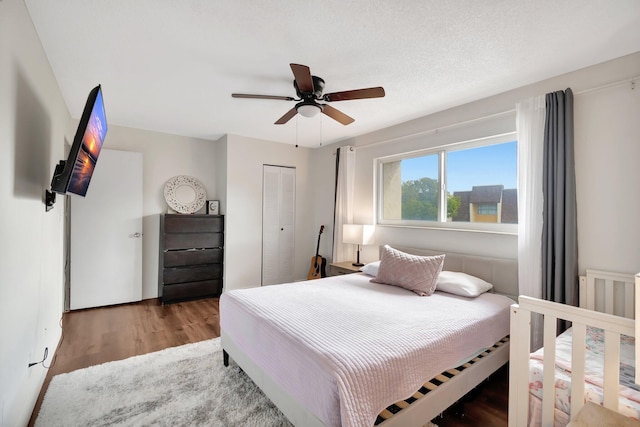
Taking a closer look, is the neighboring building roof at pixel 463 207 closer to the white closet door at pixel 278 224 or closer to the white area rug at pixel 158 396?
the white area rug at pixel 158 396

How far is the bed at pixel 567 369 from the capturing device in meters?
1.19

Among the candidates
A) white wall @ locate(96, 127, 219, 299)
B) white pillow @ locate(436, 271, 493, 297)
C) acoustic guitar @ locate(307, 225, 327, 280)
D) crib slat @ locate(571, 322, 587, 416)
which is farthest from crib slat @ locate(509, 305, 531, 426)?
white wall @ locate(96, 127, 219, 299)

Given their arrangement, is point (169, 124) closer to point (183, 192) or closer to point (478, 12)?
point (183, 192)

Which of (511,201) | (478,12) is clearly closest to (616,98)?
(511,201)

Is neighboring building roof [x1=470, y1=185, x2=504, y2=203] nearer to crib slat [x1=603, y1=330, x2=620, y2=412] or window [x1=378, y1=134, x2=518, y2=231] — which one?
window [x1=378, y1=134, x2=518, y2=231]

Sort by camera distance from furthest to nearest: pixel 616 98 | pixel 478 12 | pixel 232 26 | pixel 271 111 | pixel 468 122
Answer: pixel 271 111 → pixel 468 122 → pixel 616 98 → pixel 232 26 → pixel 478 12

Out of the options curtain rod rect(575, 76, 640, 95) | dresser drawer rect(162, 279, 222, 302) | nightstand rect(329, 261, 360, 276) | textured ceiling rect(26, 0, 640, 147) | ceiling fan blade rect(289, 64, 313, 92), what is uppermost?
textured ceiling rect(26, 0, 640, 147)

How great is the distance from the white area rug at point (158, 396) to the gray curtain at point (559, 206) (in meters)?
1.46

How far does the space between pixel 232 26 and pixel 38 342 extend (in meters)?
2.39

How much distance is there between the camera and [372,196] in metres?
3.99

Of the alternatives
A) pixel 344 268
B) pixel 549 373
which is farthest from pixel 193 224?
pixel 549 373

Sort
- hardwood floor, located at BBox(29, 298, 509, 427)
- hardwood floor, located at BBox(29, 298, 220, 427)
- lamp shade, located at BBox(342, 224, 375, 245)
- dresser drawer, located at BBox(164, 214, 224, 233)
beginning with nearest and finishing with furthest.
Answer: hardwood floor, located at BBox(29, 298, 509, 427) → hardwood floor, located at BBox(29, 298, 220, 427) → lamp shade, located at BBox(342, 224, 375, 245) → dresser drawer, located at BBox(164, 214, 224, 233)

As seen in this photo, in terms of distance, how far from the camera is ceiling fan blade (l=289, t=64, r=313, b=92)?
1.77 metres

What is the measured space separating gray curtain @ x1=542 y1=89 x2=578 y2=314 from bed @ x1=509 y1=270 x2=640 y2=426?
0.52m
